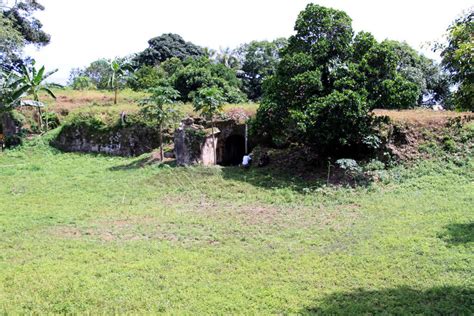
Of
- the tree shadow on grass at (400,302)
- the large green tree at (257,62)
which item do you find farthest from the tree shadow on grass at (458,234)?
the large green tree at (257,62)

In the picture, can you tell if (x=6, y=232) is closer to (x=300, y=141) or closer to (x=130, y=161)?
(x=130, y=161)

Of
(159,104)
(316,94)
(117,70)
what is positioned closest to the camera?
(316,94)

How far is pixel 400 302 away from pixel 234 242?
16.3 ft

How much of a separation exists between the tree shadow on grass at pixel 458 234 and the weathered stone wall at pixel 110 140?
51.2ft

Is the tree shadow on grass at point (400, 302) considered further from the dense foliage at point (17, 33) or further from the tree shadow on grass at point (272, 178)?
the dense foliage at point (17, 33)

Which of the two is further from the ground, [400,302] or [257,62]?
[257,62]

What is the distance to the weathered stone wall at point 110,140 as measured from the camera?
24234 millimetres

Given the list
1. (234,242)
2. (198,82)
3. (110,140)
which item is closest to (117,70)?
(198,82)

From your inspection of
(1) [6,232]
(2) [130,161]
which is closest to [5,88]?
(2) [130,161]

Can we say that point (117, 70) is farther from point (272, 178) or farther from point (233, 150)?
point (272, 178)

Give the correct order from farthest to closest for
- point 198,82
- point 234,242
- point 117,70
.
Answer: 1. point 198,82
2. point 117,70
3. point 234,242

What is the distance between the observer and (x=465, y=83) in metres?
7.64

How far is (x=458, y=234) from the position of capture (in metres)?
11.8

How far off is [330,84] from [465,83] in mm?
11121
